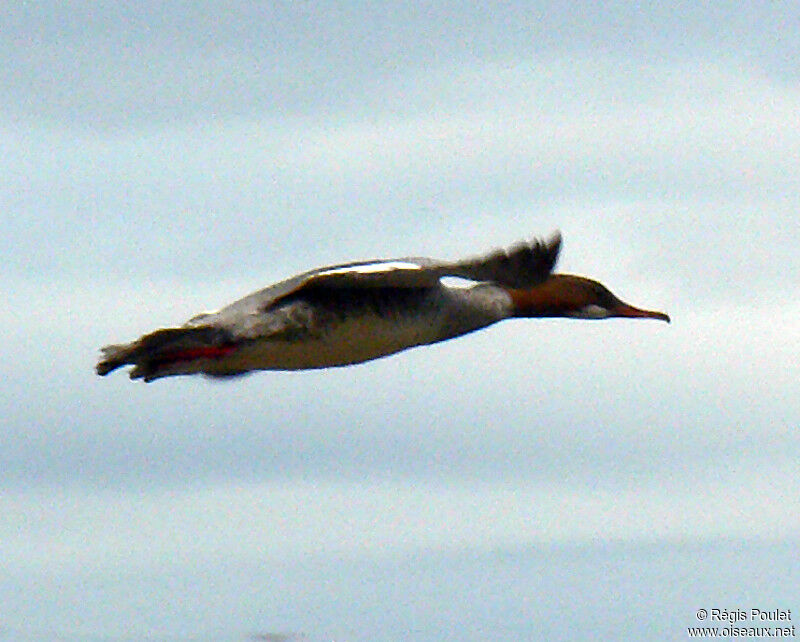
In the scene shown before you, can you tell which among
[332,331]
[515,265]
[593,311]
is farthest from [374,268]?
[593,311]

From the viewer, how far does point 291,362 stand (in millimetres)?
16062

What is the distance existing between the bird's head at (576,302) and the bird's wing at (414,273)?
2069 millimetres

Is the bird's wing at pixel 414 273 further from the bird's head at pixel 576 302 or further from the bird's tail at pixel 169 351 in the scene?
the bird's head at pixel 576 302

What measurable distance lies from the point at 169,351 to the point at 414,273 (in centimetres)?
171

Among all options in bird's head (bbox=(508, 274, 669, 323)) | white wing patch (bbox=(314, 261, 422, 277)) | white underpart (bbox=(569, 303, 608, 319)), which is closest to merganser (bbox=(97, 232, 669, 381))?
white wing patch (bbox=(314, 261, 422, 277))

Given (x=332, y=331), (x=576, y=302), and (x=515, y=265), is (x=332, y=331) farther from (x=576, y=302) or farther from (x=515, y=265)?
(x=576, y=302)

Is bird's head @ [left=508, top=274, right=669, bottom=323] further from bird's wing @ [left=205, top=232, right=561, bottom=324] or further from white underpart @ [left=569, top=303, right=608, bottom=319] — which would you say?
bird's wing @ [left=205, top=232, right=561, bottom=324]

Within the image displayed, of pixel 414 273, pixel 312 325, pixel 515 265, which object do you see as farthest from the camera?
pixel 312 325

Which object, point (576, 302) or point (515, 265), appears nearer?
point (515, 265)

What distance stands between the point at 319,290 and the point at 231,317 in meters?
0.62

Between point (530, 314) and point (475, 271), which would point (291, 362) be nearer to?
point (475, 271)

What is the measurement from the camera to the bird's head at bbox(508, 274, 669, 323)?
18.5 meters

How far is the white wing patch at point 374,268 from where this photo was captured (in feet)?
51.5

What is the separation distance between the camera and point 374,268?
1583 centimetres
